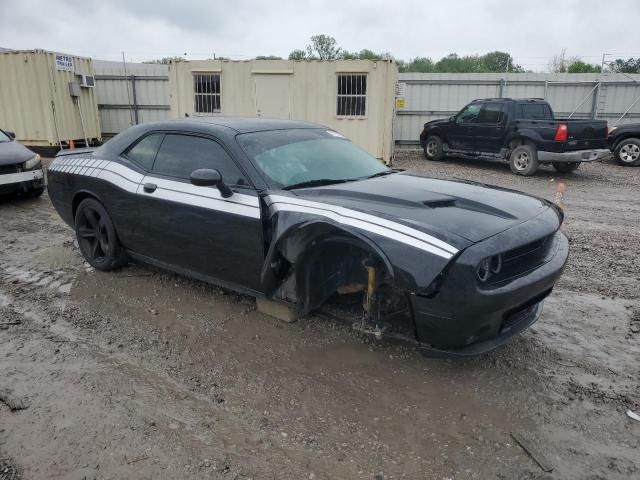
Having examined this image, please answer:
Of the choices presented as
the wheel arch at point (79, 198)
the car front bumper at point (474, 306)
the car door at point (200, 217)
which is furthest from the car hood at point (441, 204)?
the wheel arch at point (79, 198)

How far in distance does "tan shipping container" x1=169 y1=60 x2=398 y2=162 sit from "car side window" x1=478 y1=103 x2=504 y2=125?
7.60 feet

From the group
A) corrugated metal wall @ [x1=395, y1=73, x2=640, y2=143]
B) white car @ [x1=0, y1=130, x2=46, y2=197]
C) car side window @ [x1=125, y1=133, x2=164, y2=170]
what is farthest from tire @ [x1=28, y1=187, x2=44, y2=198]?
corrugated metal wall @ [x1=395, y1=73, x2=640, y2=143]

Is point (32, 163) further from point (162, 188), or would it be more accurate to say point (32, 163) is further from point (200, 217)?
point (200, 217)

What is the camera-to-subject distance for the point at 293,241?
355 cm

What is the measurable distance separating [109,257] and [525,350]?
392 centimetres

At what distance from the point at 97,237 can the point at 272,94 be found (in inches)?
352

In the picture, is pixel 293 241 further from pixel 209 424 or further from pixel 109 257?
pixel 109 257

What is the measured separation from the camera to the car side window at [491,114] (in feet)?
41.7

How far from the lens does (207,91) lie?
13594 millimetres

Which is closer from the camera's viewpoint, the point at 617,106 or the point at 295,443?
the point at 295,443

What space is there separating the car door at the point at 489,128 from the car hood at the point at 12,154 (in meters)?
10.1

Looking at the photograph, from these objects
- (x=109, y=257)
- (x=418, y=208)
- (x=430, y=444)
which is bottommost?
(x=430, y=444)

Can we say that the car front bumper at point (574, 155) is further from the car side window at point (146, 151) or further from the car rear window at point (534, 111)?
the car side window at point (146, 151)

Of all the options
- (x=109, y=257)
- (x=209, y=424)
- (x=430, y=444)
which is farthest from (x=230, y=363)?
(x=109, y=257)
